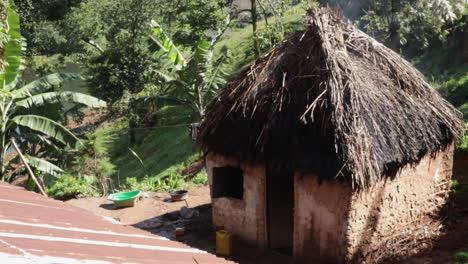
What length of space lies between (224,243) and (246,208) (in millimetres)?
772

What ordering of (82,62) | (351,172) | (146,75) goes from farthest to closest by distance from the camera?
(82,62)
(146,75)
(351,172)

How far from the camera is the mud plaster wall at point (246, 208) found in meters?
8.22

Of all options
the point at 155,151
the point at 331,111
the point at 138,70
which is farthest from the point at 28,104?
the point at 155,151

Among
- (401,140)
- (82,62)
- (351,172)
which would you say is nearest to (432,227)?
(401,140)

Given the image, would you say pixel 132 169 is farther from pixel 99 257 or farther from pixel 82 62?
pixel 99 257

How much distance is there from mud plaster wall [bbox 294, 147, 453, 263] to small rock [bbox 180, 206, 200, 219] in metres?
3.26

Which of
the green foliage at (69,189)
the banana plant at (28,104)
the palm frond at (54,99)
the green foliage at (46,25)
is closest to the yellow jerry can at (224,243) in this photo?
the banana plant at (28,104)

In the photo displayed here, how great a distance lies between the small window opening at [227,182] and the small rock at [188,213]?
994 mm

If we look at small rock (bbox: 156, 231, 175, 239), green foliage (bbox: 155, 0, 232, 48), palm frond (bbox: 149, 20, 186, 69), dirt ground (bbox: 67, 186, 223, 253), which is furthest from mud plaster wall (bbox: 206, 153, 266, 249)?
green foliage (bbox: 155, 0, 232, 48)

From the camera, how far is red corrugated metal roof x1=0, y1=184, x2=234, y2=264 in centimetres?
199

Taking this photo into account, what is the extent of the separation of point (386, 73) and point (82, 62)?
52.4 ft

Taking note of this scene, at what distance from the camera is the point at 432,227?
862cm

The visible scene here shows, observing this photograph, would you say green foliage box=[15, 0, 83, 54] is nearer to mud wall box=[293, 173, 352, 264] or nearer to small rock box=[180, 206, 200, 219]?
small rock box=[180, 206, 200, 219]

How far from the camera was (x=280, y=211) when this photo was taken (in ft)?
30.0
